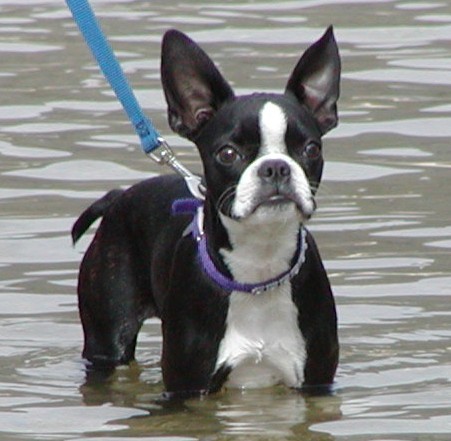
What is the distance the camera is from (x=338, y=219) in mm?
11750

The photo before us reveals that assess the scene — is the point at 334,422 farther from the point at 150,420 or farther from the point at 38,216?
the point at 38,216

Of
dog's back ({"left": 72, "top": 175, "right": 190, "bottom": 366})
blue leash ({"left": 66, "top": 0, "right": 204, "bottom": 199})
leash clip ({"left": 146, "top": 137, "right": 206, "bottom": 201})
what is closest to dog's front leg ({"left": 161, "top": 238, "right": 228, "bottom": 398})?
leash clip ({"left": 146, "top": 137, "right": 206, "bottom": 201})

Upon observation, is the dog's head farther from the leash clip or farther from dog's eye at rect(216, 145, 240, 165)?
the leash clip

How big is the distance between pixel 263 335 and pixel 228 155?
0.84m

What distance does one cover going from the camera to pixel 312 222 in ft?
38.2

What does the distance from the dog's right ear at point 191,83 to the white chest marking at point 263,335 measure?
2.38ft

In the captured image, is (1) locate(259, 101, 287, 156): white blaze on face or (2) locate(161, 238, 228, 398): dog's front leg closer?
(1) locate(259, 101, 287, 156): white blaze on face

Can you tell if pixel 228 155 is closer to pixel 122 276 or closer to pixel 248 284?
pixel 248 284

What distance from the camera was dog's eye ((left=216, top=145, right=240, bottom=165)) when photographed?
8148 mm

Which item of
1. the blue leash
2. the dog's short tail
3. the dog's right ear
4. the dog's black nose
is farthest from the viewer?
the dog's short tail

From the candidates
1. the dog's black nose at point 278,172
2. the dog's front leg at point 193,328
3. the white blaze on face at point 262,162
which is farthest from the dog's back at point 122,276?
the dog's black nose at point 278,172

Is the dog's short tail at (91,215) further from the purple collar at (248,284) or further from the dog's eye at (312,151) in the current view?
the dog's eye at (312,151)

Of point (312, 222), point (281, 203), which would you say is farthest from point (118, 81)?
point (312, 222)

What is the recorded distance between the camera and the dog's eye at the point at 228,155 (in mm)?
8148
